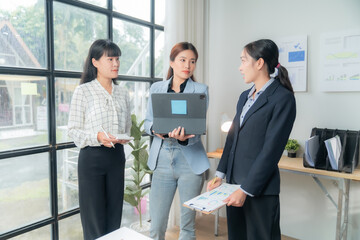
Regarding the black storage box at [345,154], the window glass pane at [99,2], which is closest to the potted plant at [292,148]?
the black storage box at [345,154]

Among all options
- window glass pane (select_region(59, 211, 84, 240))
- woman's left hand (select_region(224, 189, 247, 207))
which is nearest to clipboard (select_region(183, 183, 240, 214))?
woman's left hand (select_region(224, 189, 247, 207))

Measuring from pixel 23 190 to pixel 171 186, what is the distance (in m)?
1.06

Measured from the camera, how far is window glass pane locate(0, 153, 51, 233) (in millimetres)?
1860

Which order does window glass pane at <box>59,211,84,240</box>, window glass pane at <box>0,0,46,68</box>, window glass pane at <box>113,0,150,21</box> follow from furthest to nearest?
window glass pane at <box>113,0,150,21</box> < window glass pane at <box>59,211,84,240</box> < window glass pane at <box>0,0,46,68</box>

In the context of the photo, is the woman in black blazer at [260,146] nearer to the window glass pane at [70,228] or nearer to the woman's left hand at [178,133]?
the woman's left hand at [178,133]

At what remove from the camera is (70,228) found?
229cm

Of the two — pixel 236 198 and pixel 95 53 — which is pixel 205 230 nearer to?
pixel 236 198

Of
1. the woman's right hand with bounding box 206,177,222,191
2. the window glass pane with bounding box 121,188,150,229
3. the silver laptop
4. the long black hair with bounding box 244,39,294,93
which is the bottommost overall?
the window glass pane with bounding box 121,188,150,229

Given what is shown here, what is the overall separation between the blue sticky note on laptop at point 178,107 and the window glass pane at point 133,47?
48.4 inches

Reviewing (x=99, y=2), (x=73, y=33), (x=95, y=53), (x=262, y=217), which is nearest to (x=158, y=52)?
(x=99, y=2)

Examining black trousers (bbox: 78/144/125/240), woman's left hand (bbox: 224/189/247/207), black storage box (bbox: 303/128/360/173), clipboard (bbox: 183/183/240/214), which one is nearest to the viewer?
clipboard (bbox: 183/183/240/214)

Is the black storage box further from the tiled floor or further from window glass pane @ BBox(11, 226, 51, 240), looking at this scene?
window glass pane @ BBox(11, 226, 51, 240)

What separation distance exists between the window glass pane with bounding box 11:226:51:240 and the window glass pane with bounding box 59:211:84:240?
0.12 m

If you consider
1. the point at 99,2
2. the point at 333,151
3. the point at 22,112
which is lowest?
the point at 333,151
